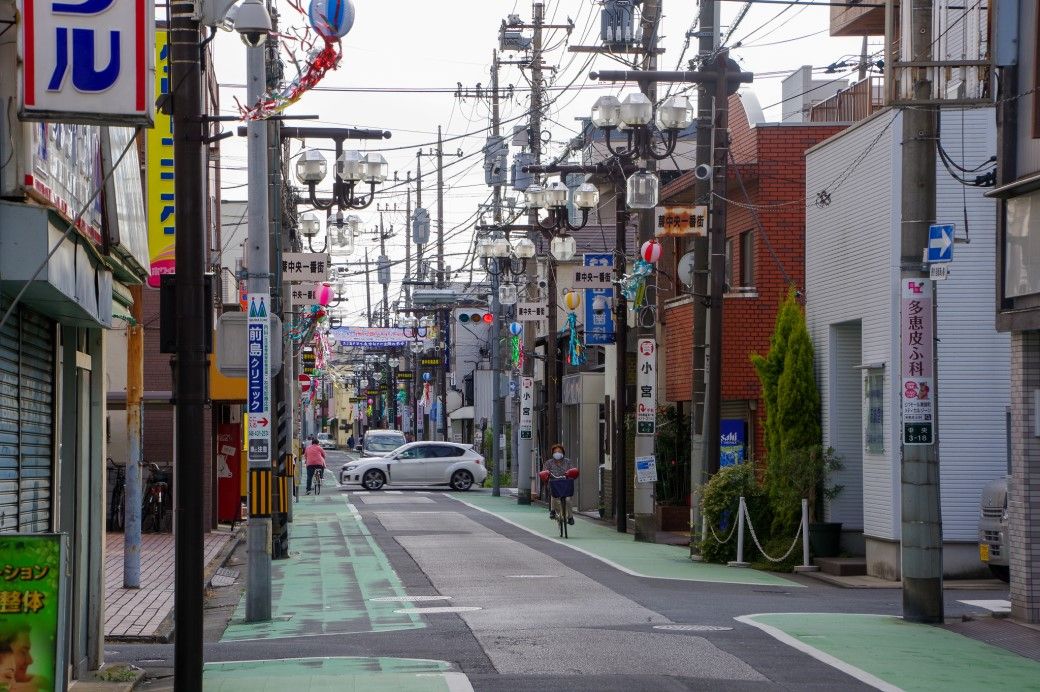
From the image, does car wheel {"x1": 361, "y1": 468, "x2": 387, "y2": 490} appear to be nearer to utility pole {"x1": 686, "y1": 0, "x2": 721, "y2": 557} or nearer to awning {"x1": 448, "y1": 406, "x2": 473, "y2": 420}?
awning {"x1": 448, "y1": 406, "x2": 473, "y2": 420}

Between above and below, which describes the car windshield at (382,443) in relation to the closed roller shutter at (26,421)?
below

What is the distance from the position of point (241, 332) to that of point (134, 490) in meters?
4.21

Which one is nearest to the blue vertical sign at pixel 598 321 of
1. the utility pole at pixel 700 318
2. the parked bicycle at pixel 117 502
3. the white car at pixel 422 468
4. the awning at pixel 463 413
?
the utility pole at pixel 700 318

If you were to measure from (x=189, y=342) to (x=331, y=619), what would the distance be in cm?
718

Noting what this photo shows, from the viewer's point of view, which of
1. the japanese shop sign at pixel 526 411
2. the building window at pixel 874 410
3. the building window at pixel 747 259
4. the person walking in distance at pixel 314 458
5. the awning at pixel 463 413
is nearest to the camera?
the building window at pixel 874 410

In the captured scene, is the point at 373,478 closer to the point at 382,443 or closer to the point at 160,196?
the point at 382,443

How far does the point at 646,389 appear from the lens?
28828 millimetres

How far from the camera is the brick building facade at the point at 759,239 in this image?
28.3 meters

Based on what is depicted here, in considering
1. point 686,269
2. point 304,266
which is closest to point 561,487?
point 686,269

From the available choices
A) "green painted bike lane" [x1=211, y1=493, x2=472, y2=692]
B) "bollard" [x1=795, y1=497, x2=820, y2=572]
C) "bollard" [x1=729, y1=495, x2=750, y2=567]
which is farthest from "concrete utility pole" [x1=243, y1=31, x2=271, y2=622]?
"bollard" [x1=729, y1=495, x2=750, y2=567]

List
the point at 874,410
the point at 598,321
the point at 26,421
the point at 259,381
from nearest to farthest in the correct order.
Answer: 1. the point at 26,421
2. the point at 259,381
3. the point at 874,410
4. the point at 598,321

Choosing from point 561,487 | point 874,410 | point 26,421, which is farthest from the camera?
point 561,487

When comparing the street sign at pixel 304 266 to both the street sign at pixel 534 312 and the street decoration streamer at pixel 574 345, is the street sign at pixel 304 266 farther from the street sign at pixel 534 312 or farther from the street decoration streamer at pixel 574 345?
the street sign at pixel 534 312

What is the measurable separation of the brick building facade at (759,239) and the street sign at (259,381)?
1316 centimetres
